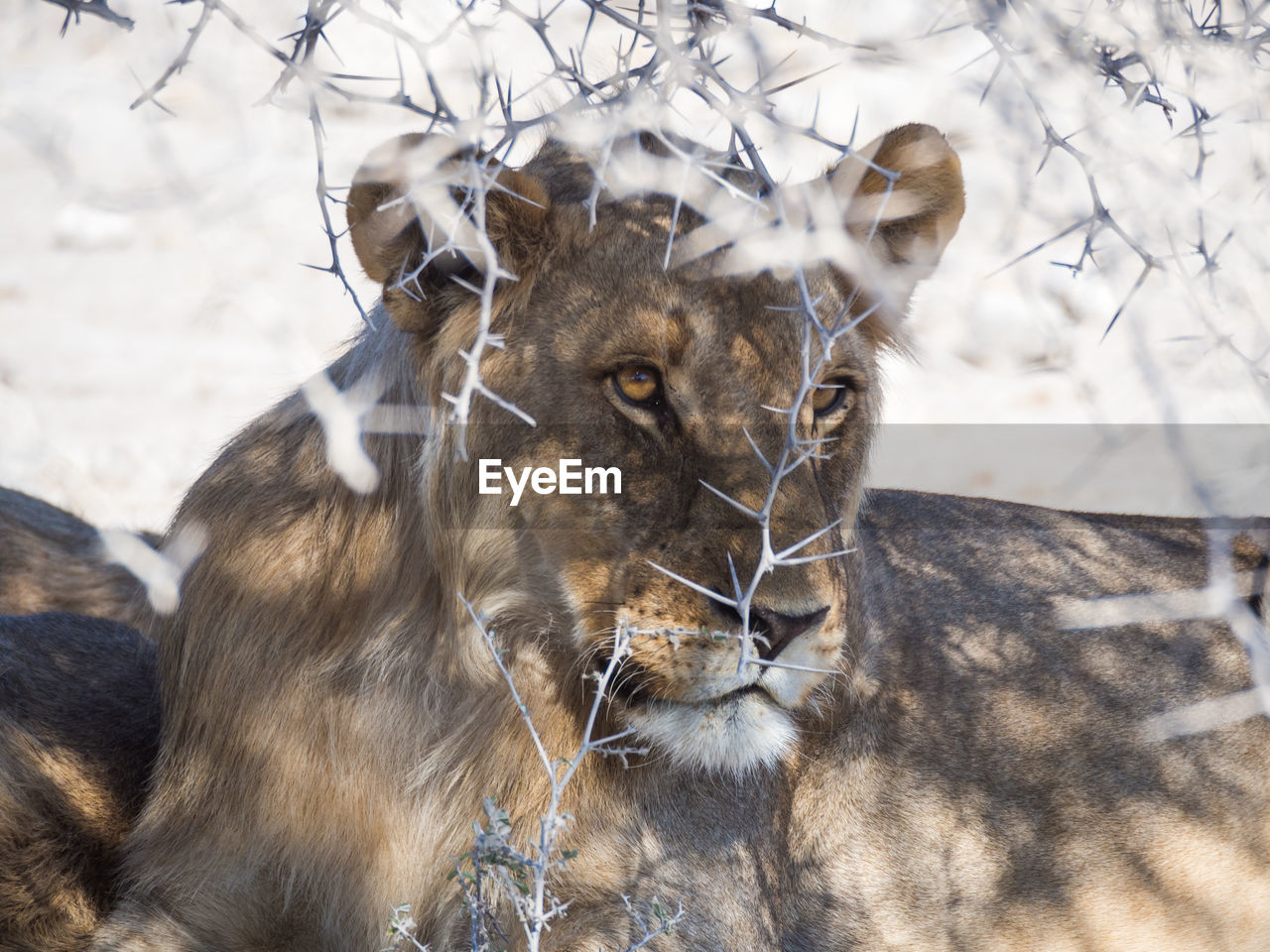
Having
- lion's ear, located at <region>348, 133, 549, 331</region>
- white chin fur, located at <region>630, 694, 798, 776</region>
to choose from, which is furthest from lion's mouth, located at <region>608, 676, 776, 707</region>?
lion's ear, located at <region>348, 133, 549, 331</region>

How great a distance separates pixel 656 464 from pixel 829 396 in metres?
0.45

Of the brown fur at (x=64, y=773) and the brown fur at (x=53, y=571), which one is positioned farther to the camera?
the brown fur at (x=53, y=571)

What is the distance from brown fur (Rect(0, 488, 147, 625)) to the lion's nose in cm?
272

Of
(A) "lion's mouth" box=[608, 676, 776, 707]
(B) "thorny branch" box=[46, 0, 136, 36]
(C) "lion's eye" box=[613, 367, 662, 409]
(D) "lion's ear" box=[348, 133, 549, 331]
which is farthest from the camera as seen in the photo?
(C) "lion's eye" box=[613, 367, 662, 409]

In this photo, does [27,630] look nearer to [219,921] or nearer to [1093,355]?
[219,921]

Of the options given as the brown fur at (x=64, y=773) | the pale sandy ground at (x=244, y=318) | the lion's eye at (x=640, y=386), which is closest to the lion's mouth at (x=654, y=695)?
the lion's eye at (x=640, y=386)

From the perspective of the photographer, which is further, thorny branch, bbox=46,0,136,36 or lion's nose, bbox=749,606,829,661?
lion's nose, bbox=749,606,829,661

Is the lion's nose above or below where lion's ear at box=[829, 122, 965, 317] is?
below

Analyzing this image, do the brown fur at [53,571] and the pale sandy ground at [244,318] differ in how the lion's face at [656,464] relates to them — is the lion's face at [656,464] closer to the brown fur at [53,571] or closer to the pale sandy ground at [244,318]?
the brown fur at [53,571]

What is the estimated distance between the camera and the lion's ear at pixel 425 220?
7.23 feet

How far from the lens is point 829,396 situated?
8.77 feet

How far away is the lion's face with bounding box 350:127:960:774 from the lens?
2277 mm

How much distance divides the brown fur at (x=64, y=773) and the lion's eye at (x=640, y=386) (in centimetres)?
149

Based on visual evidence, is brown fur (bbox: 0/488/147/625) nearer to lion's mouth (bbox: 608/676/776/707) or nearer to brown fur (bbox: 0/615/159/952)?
brown fur (bbox: 0/615/159/952)
